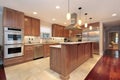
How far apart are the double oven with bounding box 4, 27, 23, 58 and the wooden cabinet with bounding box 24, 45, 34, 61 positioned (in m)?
0.31

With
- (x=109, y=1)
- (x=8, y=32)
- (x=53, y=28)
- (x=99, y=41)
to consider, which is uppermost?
(x=109, y=1)

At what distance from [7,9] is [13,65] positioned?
2601 millimetres

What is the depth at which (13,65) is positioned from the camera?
3980 millimetres

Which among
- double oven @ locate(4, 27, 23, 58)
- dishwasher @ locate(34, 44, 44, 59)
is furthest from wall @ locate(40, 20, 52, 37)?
double oven @ locate(4, 27, 23, 58)

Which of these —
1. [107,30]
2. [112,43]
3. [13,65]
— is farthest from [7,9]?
[112,43]

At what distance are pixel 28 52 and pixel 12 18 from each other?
192 cm

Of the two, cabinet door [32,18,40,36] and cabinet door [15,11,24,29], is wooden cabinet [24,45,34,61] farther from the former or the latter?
cabinet door [15,11,24,29]

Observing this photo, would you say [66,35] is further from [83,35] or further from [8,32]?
[8,32]

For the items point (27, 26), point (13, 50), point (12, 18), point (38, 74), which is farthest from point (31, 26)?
point (38, 74)

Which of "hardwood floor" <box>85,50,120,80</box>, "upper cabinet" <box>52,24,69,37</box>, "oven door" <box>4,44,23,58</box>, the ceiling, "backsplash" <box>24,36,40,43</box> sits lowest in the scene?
"hardwood floor" <box>85,50,120,80</box>

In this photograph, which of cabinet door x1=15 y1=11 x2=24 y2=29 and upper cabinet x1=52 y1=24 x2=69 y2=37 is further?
upper cabinet x1=52 y1=24 x2=69 y2=37

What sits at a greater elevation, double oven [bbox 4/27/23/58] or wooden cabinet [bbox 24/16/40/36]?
wooden cabinet [bbox 24/16/40/36]

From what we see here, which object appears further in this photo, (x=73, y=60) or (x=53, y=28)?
(x=53, y=28)

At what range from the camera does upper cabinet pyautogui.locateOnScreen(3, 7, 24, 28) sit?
3.73 meters
